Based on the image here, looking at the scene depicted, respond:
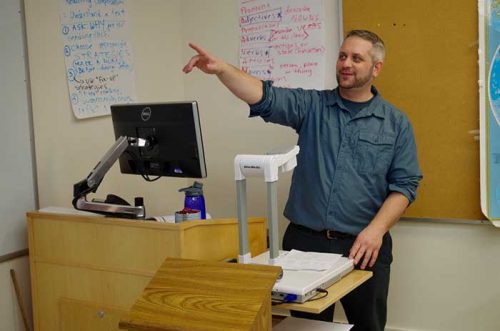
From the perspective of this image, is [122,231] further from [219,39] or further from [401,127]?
[219,39]

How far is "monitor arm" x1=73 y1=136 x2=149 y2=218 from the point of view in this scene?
2387 mm

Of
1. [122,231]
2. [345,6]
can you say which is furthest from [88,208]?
[345,6]

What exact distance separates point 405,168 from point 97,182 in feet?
4.16

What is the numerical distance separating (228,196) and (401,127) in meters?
1.39

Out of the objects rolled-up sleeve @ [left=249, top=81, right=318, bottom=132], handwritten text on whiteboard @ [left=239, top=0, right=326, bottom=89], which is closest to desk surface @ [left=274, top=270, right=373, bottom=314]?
rolled-up sleeve @ [left=249, top=81, right=318, bottom=132]

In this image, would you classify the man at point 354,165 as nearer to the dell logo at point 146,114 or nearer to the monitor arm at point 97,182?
the dell logo at point 146,114

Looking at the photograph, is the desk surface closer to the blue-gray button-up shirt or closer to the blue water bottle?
the blue-gray button-up shirt

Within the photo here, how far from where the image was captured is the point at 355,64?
2596mm

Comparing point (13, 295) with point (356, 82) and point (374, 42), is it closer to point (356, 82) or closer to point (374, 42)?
point (356, 82)

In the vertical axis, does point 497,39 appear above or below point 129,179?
above

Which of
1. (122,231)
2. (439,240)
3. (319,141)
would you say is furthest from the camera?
(439,240)

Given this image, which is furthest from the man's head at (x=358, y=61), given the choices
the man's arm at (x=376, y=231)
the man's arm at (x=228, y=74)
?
the man's arm at (x=376, y=231)

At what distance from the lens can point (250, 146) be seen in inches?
141

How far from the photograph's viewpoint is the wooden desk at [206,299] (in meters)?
1.77
